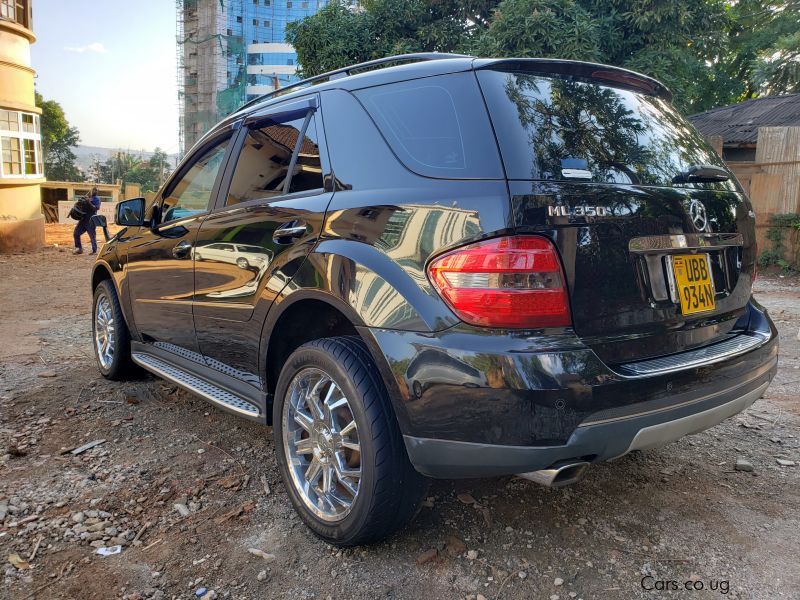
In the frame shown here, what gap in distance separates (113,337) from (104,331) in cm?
30

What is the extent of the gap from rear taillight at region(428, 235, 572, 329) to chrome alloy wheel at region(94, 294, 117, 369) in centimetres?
344

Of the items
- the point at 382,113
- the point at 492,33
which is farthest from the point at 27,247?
the point at 382,113

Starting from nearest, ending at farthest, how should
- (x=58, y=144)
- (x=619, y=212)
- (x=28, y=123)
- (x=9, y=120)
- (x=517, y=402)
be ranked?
(x=517, y=402), (x=619, y=212), (x=9, y=120), (x=28, y=123), (x=58, y=144)

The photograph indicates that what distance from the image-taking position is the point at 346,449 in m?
2.45

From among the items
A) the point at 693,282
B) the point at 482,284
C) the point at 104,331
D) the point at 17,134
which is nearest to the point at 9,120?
the point at 17,134

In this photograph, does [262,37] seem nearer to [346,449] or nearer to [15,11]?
[15,11]

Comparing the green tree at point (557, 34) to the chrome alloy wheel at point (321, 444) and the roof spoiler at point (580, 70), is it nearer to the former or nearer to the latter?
the roof spoiler at point (580, 70)

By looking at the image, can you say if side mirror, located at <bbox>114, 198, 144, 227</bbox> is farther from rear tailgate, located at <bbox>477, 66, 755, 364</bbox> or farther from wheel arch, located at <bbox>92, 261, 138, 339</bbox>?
rear tailgate, located at <bbox>477, 66, 755, 364</bbox>

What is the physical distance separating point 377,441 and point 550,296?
77cm

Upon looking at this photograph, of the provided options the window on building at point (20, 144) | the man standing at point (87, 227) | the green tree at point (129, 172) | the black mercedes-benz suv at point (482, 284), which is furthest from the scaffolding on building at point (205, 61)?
the black mercedes-benz suv at point (482, 284)

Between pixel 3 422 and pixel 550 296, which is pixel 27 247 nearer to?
pixel 3 422

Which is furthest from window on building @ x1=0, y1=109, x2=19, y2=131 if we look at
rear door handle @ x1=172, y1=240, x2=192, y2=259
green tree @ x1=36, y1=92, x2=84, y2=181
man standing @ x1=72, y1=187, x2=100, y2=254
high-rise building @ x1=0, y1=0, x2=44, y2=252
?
green tree @ x1=36, y1=92, x2=84, y2=181

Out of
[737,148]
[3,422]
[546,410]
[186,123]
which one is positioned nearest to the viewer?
[546,410]

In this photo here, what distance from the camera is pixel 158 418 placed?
13.0 feet
